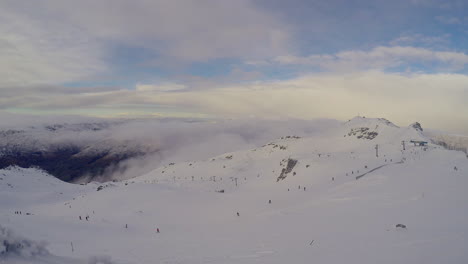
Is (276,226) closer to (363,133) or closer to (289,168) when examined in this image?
(289,168)

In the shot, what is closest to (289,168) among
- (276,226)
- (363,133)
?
(276,226)

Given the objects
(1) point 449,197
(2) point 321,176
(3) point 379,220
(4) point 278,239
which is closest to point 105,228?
(4) point 278,239

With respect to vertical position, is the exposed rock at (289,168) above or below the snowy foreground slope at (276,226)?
below

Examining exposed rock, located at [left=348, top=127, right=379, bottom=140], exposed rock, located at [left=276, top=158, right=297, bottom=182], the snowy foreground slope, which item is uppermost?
exposed rock, located at [left=348, top=127, right=379, bottom=140]

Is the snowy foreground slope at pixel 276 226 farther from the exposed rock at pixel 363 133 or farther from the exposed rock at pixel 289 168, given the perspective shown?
the exposed rock at pixel 363 133

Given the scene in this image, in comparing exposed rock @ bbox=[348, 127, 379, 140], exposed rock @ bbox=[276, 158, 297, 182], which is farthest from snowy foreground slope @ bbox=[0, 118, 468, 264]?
exposed rock @ bbox=[348, 127, 379, 140]

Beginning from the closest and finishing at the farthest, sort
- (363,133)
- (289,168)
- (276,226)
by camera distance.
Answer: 1. (276,226)
2. (289,168)
3. (363,133)

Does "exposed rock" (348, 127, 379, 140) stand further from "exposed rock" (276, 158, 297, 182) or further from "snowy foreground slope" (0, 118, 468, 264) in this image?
"snowy foreground slope" (0, 118, 468, 264)

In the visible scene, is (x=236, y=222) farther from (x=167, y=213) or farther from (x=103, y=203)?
(x=103, y=203)

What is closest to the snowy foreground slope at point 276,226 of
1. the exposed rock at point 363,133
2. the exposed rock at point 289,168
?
the exposed rock at point 289,168

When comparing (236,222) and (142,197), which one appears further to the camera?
(142,197)

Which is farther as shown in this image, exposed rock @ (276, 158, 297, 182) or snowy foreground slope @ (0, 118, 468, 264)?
exposed rock @ (276, 158, 297, 182)
